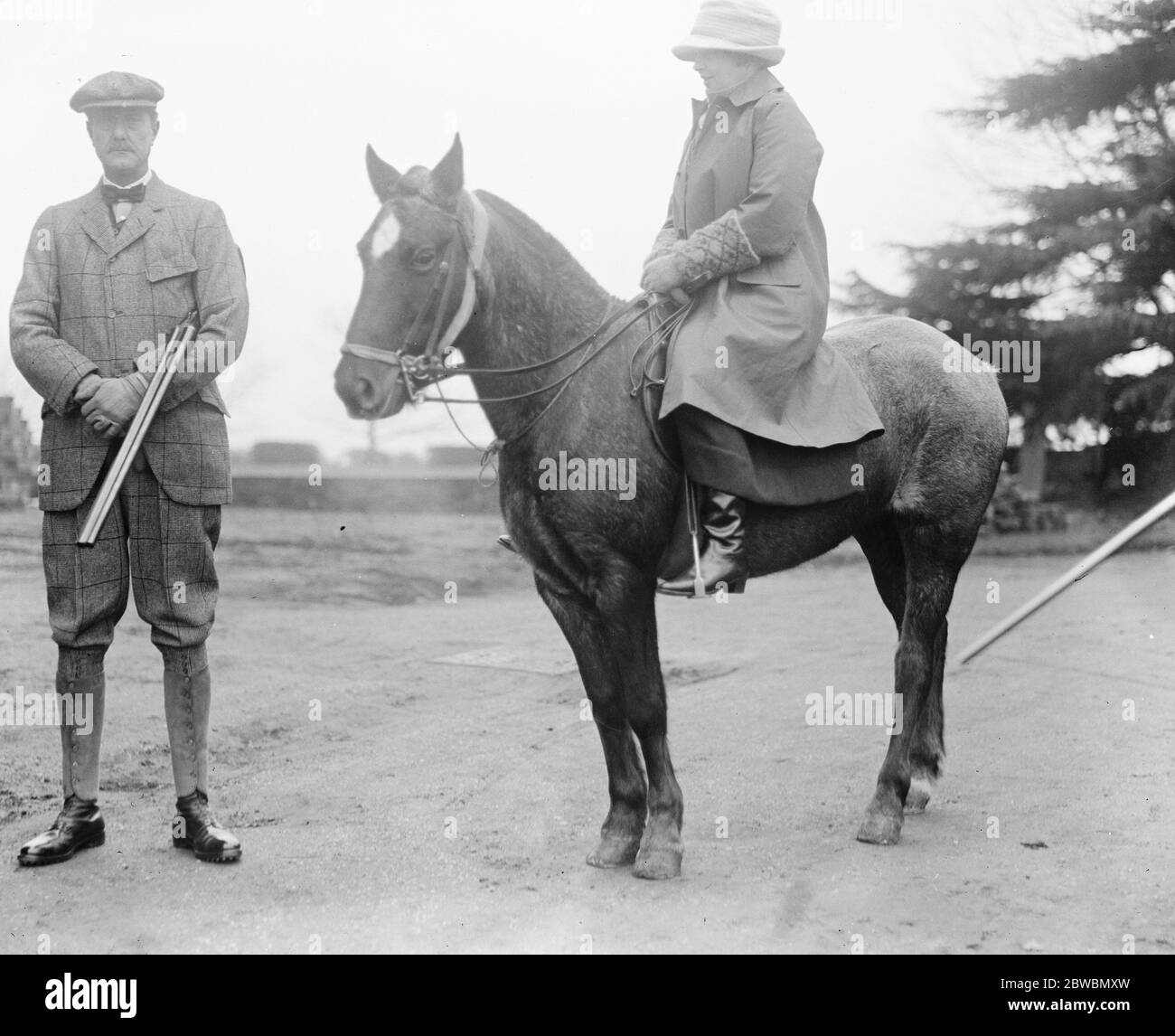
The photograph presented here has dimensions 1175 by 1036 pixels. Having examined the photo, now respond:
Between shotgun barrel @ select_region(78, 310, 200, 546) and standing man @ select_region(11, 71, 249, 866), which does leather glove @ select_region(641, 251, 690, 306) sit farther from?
shotgun barrel @ select_region(78, 310, 200, 546)

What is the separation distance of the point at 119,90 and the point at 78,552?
1615mm

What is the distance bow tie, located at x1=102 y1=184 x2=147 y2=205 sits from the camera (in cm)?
450

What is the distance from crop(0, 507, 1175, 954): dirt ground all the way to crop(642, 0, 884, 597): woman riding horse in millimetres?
1131

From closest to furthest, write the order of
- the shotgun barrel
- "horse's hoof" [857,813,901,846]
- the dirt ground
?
the dirt ground, the shotgun barrel, "horse's hoof" [857,813,901,846]

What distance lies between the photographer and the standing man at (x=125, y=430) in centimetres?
440

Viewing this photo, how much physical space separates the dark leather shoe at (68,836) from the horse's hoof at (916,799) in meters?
3.16

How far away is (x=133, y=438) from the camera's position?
167 inches

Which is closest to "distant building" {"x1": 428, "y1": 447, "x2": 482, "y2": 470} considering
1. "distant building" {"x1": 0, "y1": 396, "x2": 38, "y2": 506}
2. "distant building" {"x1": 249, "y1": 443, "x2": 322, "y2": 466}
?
"distant building" {"x1": 249, "y1": 443, "x2": 322, "y2": 466}

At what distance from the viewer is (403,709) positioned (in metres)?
7.01

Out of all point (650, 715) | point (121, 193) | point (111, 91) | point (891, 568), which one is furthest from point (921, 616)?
point (111, 91)

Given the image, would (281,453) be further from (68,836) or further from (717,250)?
(717,250)

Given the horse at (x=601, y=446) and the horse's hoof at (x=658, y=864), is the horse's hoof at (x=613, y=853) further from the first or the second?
the horse's hoof at (x=658, y=864)

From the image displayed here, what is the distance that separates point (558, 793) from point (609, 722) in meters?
0.97
